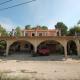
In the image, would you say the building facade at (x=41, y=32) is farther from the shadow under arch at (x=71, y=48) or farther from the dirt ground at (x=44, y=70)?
the dirt ground at (x=44, y=70)

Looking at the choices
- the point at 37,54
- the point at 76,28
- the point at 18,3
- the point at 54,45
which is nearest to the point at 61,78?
the point at 18,3

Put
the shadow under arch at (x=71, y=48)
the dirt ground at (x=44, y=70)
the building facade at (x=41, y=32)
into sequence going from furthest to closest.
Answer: the building facade at (x=41, y=32) < the shadow under arch at (x=71, y=48) < the dirt ground at (x=44, y=70)

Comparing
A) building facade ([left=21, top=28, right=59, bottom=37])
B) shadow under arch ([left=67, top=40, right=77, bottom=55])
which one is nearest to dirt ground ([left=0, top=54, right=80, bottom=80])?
shadow under arch ([left=67, top=40, right=77, bottom=55])

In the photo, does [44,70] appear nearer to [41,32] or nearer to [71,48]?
[71,48]

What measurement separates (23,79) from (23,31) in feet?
82.6

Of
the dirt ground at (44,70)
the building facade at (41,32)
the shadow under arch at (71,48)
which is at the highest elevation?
the building facade at (41,32)

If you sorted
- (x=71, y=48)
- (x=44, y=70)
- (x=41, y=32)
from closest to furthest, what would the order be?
1. (x=44, y=70)
2. (x=71, y=48)
3. (x=41, y=32)

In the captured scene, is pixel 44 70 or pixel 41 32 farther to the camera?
pixel 41 32

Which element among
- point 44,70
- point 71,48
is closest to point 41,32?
point 71,48

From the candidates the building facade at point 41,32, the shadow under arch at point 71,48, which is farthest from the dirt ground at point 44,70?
the building facade at point 41,32

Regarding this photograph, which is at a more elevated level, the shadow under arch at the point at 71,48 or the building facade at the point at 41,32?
the building facade at the point at 41,32

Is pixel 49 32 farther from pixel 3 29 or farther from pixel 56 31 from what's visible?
pixel 3 29

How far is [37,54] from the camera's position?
27.1 m

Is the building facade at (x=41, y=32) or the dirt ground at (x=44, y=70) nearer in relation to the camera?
the dirt ground at (x=44, y=70)
